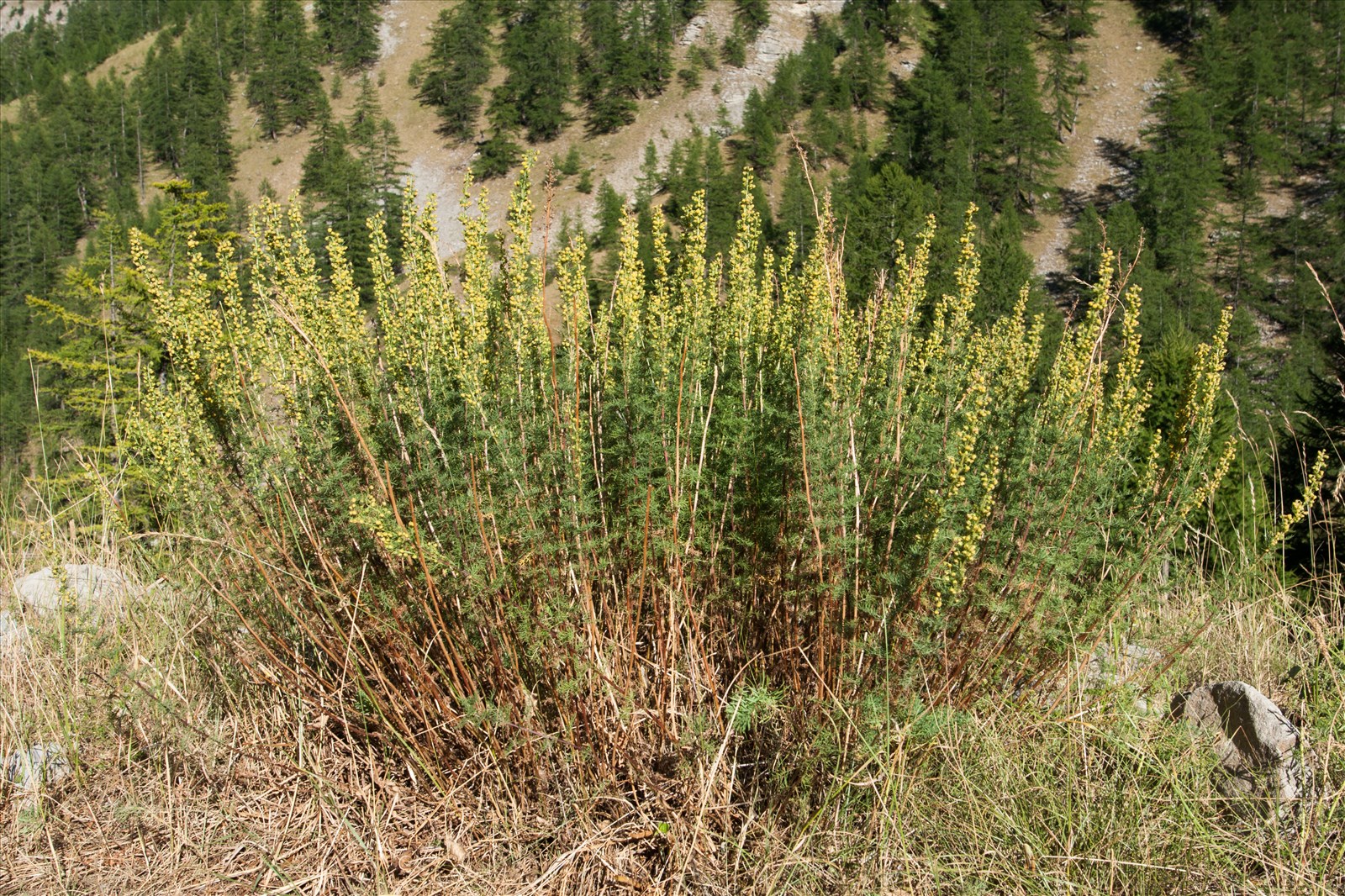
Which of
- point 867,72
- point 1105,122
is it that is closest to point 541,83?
point 867,72

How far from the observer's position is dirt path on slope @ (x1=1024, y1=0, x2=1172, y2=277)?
2530 inches

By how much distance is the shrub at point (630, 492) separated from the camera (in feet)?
8.75

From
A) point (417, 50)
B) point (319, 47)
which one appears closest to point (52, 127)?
point (319, 47)

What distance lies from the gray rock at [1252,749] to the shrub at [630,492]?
476mm

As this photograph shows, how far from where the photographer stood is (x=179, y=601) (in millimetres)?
4035

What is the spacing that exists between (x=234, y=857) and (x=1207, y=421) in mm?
3667

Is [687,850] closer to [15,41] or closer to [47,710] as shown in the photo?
[47,710]

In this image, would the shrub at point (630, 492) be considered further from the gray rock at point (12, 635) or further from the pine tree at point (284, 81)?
the pine tree at point (284, 81)

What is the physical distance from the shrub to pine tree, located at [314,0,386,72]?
11641 cm

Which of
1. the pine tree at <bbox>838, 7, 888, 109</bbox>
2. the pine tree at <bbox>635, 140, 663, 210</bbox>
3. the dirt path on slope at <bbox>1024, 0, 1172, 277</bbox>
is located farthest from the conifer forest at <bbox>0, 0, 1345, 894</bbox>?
the pine tree at <bbox>838, 7, 888, 109</bbox>

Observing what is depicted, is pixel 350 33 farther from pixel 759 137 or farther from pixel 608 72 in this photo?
pixel 759 137

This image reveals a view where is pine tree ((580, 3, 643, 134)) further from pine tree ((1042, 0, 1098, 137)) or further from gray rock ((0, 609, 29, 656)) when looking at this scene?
gray rock ((0, 609, 29, 656))

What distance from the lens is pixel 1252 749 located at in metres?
2.78

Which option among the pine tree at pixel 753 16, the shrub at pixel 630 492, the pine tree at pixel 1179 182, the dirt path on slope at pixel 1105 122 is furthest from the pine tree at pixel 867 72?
the shrub at pixel 630 492
